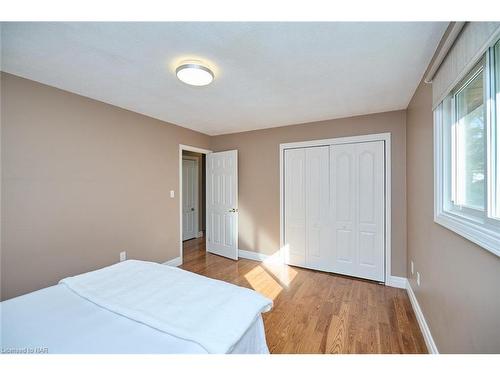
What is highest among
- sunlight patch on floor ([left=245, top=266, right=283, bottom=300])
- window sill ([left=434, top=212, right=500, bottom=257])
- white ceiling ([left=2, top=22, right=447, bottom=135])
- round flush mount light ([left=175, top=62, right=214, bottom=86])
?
white ceiling ([left=2, top=22, right=447, bottom=135])

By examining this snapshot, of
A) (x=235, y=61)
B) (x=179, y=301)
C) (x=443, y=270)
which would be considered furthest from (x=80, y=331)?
(x=443, y=270)

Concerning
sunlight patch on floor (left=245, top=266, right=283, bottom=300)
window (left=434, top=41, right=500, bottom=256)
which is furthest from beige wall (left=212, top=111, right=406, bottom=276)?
window (left=434, top=41, right=500, bottom=256)

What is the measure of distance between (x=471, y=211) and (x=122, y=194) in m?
3.36

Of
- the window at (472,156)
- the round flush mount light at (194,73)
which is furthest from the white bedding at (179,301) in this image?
the round flush mount light at (194,73)

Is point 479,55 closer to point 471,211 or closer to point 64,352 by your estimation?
point 471,211

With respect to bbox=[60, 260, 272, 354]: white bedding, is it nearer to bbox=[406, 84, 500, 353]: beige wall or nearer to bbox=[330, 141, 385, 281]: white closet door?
bbox=[406, 84, 500, 353]: beige wall

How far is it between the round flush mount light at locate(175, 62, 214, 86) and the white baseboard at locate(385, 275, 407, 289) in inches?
129

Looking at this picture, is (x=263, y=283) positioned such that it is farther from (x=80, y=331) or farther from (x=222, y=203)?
(x=80, y=331)

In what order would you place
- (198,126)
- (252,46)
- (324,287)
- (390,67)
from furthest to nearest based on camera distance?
(198,126)
(324,287)
(390,67)
(252,46)

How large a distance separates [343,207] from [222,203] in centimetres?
213

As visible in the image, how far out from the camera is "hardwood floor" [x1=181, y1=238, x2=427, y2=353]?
5.65 ft

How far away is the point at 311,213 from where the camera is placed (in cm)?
336

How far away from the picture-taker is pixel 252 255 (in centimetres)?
386
